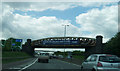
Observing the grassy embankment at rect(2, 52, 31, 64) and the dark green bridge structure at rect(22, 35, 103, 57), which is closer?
the grassy embankment at rect(2, 52, 31, 64)

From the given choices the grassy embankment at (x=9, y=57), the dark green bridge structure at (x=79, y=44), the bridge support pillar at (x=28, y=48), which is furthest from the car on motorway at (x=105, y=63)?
the bridge support pillar at (x=28, y=48)

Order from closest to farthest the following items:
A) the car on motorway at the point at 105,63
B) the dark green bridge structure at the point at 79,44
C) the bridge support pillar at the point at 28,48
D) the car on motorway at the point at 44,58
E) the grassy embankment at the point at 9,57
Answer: the car on motorway at the point at 105,63
the grassy embankment at the point at 9,57
the car on motorway at the point at 44,58
the dark green bridge structure at the point at 79,44
the bridge support pillar at the point at 28,48

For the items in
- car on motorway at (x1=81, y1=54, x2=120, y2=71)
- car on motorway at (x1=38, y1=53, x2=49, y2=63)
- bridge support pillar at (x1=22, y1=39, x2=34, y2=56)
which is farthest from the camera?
bridge support pillar at (x1=22, y1=39, x2=34, y2=56)

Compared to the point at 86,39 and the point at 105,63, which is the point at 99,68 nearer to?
the point at 105,63

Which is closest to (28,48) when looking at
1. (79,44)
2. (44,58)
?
(79,44)

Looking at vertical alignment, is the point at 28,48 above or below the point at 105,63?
above

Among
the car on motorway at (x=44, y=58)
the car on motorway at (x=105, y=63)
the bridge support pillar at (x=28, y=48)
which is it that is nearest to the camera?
the car on motorway at (x=105, y=63)

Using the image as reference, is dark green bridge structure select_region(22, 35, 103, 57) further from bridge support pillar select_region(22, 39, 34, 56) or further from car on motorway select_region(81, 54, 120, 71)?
car on motorway select_region(81, 54, 120, 71)

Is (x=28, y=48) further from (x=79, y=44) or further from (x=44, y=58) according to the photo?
(x=44, y=58)

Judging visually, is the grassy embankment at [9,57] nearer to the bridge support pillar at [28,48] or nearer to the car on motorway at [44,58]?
the car on motorway at [44,58]

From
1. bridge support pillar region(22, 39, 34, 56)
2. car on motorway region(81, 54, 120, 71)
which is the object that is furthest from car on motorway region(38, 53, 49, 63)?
bridge support pillar region(22, 39, 34, 56)

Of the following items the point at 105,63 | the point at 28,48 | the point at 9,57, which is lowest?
the point at 9,57

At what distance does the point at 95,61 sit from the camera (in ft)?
39.1

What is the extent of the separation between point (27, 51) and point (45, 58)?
4505cm
